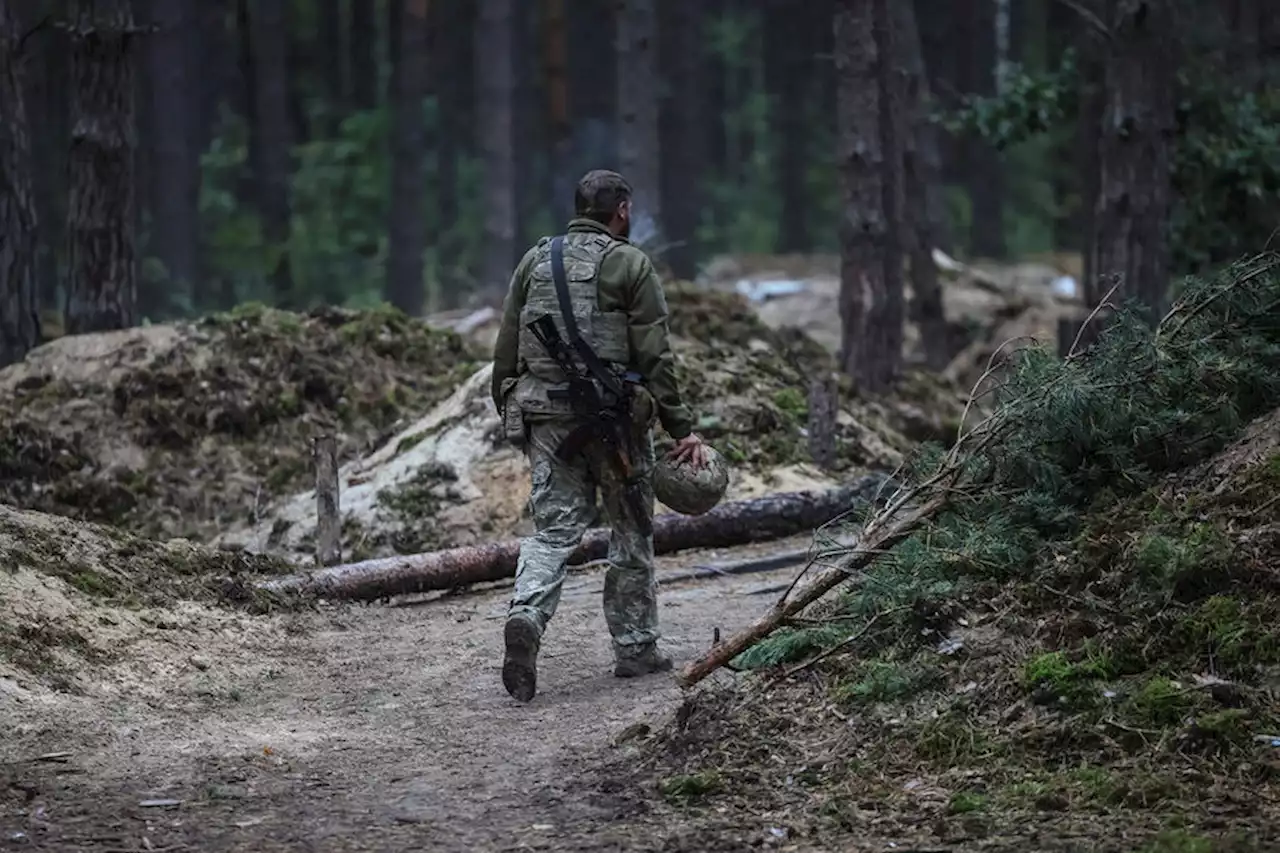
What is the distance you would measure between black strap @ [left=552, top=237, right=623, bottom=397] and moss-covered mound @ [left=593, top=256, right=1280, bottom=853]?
138 cm

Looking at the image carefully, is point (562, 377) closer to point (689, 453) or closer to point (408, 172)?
point (689, 453)

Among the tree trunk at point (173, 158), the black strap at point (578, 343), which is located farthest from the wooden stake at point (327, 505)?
the tree trunk at point (173, 158)

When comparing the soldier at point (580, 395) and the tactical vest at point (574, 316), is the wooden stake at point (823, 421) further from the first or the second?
the tactical vest at point (574, 316)

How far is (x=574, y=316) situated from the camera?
7.63m

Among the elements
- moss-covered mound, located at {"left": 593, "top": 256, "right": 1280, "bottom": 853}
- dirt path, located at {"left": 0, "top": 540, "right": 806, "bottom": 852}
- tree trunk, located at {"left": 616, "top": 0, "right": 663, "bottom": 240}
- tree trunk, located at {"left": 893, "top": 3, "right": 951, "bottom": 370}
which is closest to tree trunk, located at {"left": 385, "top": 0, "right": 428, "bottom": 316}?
tree trunk, located at {"left": 616, "top": 0, "right": 663, "bottom": 240}

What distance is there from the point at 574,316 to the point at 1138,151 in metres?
7.37

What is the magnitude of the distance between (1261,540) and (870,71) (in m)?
10.7

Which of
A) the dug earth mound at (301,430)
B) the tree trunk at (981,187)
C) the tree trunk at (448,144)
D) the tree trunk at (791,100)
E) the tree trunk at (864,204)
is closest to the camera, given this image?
the dug earth mound at (301,430)

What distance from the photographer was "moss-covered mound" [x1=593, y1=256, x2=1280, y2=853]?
17.5ft

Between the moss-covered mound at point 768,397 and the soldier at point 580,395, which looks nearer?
the soldier at point 580,395

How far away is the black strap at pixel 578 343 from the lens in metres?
7.62

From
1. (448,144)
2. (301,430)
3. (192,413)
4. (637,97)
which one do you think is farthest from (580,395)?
(448,144)

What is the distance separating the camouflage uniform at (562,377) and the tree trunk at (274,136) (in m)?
21.9

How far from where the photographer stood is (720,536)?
39.7 feet
